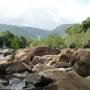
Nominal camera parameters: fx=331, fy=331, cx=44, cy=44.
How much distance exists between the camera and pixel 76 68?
3216 cm

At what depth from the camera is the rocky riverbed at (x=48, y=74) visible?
2008cm

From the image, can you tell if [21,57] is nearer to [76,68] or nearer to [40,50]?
[40,50]

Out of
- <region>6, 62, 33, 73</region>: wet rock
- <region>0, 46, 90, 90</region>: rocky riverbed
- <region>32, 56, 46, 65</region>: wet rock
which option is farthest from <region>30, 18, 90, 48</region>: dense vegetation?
<region>6, 62, 33, 73</region>: wet rock

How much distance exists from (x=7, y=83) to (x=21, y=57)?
67.2 feet

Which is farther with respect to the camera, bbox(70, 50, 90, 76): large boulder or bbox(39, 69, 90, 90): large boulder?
bbox(70, 50, 90, 76): large boulder

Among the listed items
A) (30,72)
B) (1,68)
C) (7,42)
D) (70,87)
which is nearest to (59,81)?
(70,87)

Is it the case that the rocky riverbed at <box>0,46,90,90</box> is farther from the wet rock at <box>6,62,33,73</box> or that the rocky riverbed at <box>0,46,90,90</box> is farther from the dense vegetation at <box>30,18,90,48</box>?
the dense vegetation at <box>30,18,90,48</box>

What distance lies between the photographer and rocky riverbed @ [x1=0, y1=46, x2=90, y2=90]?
65.9ft

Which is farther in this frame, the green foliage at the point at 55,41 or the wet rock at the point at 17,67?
the green foliage at the point at 55,41

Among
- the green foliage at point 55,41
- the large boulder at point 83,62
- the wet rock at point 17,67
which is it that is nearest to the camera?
the large boulder at point 83,62

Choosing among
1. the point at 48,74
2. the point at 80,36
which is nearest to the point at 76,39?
the point at 80,36

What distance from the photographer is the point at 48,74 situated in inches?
965

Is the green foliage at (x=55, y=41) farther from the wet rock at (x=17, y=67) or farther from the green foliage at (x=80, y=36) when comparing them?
the wet rock at (x=17, y=67)

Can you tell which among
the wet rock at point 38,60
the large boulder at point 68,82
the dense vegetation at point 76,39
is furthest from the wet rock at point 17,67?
the dense vegetation at point 76,39
